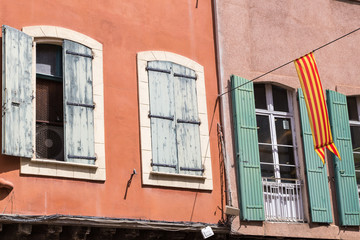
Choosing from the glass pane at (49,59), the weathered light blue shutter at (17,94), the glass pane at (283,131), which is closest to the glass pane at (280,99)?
the glass pane at (283,131)

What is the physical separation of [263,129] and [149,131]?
8.01 feet

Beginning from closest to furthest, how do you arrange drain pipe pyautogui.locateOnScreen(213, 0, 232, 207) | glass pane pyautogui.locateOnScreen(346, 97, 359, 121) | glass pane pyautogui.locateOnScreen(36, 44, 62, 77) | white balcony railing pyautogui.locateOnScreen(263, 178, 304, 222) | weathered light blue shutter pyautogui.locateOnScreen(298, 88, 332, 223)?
glass pane pyautogui.locateOnScreen(36, 44, 62, 77) < drain pipe pyautogui.locateOnScreen(213, 0, 232, 207) < white balcony railing pyautogui.locateOnScreen(263, 178, 304, 222) < weathered light blue shutter pyautogui.locateOnScreen(298, 88, 332, 223) < glass pane pyautogui.locateOnScreen(346, 97, 359, 121)

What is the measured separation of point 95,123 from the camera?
12.3m

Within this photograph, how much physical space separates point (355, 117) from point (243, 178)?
3.14 metres

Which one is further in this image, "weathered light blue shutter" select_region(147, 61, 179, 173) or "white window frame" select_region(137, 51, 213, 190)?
"weathered light blue shutter" select_region(147, 61, 179, 173)

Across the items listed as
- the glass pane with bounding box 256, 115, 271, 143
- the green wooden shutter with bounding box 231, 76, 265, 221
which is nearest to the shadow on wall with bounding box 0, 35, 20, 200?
the green wooden shutter with bounding box 231, 76, 265, 221

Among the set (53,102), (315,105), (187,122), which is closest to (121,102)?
(53,102)

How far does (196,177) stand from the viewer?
13.0 metres

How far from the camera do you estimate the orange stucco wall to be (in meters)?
11.6

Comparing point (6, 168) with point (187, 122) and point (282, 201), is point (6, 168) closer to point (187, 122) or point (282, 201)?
point (187, 122)

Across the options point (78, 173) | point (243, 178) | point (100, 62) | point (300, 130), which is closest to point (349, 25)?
point (300, 130)

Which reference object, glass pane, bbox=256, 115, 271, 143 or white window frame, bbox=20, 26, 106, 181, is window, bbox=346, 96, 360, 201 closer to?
glass pane, bbox=256, 115, 271, 143

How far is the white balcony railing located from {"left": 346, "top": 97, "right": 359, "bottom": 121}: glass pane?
203cm

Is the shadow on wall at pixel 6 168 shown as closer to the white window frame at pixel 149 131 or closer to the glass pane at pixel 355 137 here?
the white window frame at pixel 149 131
